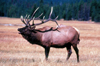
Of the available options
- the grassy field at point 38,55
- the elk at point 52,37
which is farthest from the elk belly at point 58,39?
the grassy field at point 38,55

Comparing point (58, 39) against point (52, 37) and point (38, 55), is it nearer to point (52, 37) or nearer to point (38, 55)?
point (52, 37)

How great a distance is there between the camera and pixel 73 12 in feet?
413

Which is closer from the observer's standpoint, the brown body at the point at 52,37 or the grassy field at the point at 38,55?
the grassy field at the point at 38,55

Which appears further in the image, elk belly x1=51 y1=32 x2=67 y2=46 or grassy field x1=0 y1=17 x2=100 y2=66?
elk belly x1=51 y1=32 x2=67 y2=46

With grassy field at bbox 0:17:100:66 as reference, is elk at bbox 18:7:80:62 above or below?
above

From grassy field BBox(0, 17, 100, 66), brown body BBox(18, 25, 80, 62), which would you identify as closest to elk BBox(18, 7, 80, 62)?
brown body BBox(18, 25, 80, 62)

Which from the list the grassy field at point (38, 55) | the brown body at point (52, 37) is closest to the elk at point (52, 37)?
the brown body at point (52, 37)

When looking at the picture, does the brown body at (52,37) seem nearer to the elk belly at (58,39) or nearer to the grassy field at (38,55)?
the elk belly at (58,39)

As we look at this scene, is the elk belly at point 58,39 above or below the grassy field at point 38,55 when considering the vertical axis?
above

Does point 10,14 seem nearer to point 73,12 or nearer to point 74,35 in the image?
point 73,12

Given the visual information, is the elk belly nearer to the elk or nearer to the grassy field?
the elk

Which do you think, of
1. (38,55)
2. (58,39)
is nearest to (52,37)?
(58,39)

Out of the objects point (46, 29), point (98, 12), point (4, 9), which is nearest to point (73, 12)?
point (98, 12)

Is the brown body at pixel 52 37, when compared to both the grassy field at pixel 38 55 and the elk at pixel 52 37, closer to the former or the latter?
the elk at pixel 52 37
